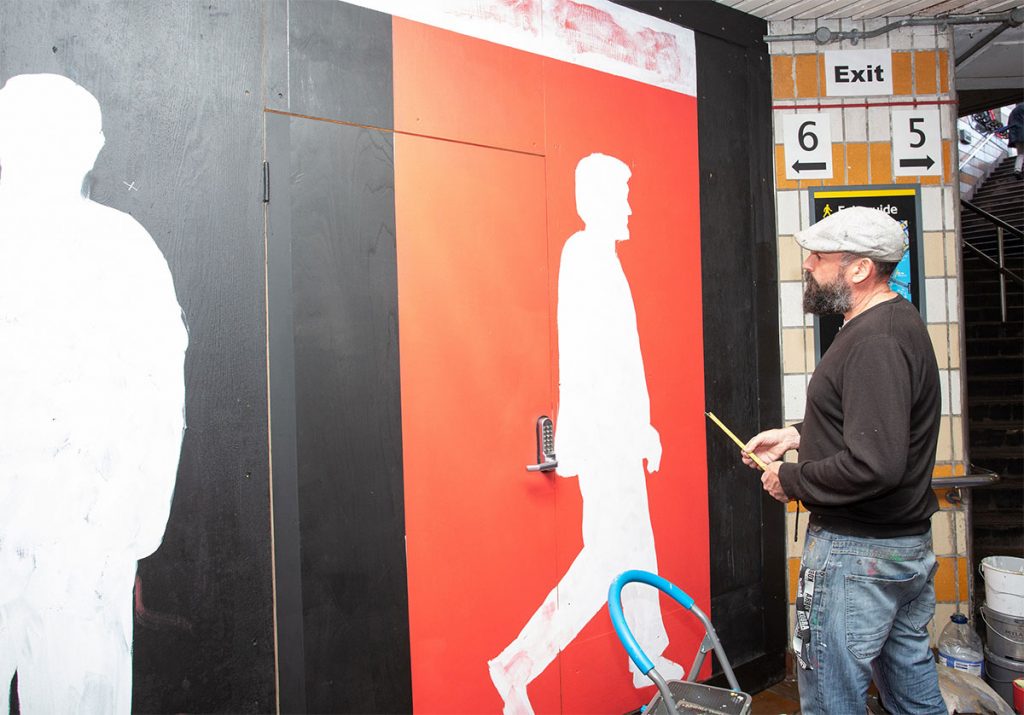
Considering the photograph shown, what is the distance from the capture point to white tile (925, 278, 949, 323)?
10.6 feet

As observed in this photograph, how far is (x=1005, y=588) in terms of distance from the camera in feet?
9.73

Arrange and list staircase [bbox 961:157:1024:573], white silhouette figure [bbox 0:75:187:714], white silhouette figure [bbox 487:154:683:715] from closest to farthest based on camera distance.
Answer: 1. white silhouette figure [bbox 0:75:187:714]
2. white silhouette figure [bbox 487:154:683:715]
3. staircase [bbox 961:157:1024:573]

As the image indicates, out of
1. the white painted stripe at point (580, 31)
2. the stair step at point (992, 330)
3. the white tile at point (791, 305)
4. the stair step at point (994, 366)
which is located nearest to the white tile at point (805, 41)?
the white painted stripe at point (580, 31)

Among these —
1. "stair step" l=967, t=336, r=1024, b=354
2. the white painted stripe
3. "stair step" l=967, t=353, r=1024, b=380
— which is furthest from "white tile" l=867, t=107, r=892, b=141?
"stair step" l=967, t=336, r=1024, b=354

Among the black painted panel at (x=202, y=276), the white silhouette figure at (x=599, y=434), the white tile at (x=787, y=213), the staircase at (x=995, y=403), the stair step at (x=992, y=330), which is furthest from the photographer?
the stair step at (x=992, y=330)

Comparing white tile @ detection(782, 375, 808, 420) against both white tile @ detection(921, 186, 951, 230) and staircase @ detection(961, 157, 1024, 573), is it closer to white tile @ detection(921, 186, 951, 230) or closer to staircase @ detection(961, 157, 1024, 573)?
white tile @ detection(921, 186, 951, 230)

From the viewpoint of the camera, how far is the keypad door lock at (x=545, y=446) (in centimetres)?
245

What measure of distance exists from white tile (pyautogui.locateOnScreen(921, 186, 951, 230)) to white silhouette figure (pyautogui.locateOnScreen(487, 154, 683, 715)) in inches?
57.8

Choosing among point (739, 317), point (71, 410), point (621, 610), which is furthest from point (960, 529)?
point (71, 410)

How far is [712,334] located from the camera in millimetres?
2984

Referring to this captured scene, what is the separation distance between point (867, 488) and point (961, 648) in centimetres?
178

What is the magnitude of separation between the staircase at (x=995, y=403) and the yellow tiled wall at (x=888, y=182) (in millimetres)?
882

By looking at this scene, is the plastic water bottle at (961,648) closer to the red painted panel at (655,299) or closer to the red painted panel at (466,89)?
the red painted panel at (655,299)

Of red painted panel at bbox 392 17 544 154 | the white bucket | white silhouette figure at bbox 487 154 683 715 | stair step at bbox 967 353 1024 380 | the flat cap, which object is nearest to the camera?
the flat cap
